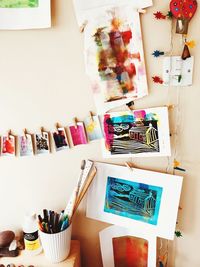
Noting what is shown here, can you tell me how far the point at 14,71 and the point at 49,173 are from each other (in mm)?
362

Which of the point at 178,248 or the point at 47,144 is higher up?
the point at 47,144

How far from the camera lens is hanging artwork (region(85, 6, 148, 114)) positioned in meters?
0.98

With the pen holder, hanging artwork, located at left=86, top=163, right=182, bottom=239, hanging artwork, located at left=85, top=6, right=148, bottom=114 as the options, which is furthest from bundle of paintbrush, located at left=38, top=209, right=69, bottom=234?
hanging artwork, located at left=85, top=6, right=148, bottom=114

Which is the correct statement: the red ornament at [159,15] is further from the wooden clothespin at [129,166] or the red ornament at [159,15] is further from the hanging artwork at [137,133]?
the wooden clothespin at [129,166]

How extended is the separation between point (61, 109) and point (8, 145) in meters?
0.22

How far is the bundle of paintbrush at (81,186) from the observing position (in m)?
1.06

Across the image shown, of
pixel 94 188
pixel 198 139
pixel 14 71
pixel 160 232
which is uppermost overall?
pixel 14 71

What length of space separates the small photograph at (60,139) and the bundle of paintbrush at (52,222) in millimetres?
218

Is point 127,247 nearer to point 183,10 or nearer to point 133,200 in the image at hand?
point 133,200

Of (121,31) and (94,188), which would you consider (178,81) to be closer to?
(121,31)

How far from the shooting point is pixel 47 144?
3.56 feet

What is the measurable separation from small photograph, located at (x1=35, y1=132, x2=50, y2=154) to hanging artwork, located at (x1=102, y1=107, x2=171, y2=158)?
7.4 inches

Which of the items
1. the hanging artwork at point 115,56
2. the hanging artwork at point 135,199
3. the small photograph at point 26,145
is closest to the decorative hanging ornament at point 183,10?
the hanging artwork at point 115,56

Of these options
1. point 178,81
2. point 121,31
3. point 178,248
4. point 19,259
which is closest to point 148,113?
point 178,81
